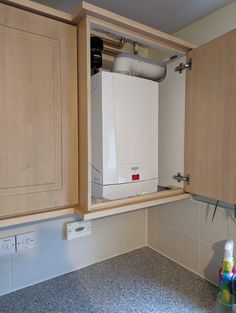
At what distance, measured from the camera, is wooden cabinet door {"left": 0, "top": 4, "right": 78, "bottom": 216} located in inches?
31.0

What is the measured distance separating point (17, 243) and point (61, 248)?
24cm

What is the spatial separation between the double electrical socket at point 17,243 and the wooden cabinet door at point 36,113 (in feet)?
1.07

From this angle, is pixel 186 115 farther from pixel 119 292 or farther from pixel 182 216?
pixel 119 292

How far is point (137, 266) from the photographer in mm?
1328

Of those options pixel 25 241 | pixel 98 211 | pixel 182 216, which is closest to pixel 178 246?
pixel 182 216

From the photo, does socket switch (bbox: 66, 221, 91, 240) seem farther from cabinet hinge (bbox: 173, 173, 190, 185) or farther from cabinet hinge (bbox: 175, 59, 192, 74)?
cabinet hinge (bbox: 175, 59, 192, 74)

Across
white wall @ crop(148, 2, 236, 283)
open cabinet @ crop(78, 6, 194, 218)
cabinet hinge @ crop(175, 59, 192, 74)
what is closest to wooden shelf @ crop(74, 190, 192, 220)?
open cabinet @ crop(78, 6, 194, 218)

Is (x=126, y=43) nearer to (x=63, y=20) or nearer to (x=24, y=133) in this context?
(x=63, y=20)

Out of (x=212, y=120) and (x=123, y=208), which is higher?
(x=212, y=120)

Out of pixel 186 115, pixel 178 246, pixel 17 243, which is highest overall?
pixel 186 115

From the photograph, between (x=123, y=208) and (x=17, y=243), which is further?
(x=17, y=243)

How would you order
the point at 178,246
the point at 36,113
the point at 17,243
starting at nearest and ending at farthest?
the point at 36,113
the point at 17,243
the point at 178,246

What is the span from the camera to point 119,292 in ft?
3.60

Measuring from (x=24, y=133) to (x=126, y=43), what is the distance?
919 mm
